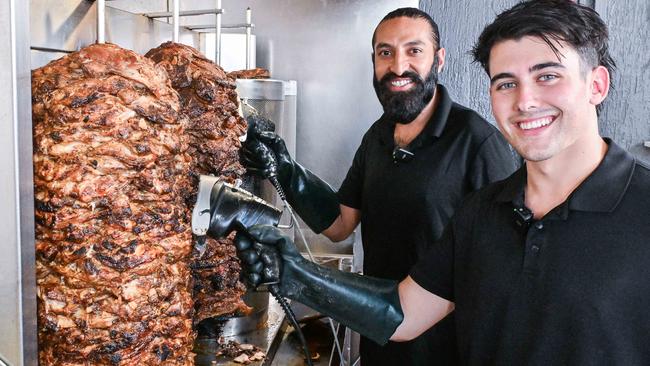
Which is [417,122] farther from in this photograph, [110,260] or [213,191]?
[110,260]

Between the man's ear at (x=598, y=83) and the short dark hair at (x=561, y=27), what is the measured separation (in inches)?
0.6

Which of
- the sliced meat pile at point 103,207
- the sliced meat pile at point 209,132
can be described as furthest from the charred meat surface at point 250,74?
the sliced meat pile at point 103,207

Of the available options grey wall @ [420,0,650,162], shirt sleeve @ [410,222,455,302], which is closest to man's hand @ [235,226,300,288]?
shirt sleeve @ [410,222,455,302]

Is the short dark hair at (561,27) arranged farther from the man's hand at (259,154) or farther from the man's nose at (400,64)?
the man's hand at (259,154)

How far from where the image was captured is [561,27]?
4.42 feet

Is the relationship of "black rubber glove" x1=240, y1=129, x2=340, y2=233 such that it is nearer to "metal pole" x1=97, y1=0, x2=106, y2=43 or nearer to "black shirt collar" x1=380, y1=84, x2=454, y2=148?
"black shirt collar" x1=380, y1=84, x2=454, y2=148

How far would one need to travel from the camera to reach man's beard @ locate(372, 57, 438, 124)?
7.70 feet

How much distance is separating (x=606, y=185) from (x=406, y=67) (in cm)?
117

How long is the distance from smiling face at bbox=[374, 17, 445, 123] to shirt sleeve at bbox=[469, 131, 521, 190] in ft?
0.99

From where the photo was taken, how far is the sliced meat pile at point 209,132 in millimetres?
1843

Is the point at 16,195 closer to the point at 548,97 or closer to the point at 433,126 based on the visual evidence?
the point at 548,97

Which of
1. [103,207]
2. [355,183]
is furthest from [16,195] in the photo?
[355,183]

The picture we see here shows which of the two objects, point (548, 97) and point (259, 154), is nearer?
point (548, 97)

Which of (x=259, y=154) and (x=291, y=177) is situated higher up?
(x=259, y=154)
